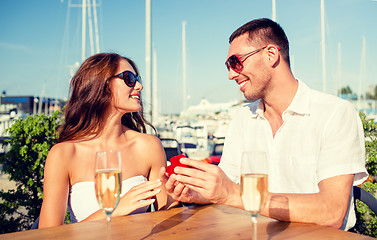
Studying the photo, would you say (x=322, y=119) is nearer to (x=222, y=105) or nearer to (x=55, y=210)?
(x=55, y=210)

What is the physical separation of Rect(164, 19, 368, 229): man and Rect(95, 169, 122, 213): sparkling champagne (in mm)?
392

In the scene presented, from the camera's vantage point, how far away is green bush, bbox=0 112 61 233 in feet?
12.2

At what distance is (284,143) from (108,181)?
4.78ft

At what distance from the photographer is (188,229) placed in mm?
1633

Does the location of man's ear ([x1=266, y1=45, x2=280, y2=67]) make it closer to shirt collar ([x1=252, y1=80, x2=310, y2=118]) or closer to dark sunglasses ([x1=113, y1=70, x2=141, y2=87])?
shirt collar ([x1=252, y1=80, x2=310, y2=118])

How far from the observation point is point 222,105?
32250mm

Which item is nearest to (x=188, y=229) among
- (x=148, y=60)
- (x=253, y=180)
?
(x=253, y=180)

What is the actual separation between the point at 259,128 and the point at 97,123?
134cm

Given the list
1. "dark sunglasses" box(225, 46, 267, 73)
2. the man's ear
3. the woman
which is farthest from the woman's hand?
the man's ear

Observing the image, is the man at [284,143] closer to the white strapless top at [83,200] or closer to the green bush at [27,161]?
the white strapless top at [83,200]

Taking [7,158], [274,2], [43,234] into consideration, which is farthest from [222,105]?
[43,234]

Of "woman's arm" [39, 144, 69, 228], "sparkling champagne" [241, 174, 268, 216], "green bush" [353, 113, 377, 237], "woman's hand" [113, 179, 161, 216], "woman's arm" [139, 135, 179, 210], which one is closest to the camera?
"sparkling champagne" [241, 174, 268, 216]

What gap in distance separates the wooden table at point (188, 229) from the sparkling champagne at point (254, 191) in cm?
30

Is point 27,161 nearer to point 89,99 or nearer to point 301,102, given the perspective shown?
point 89,99
